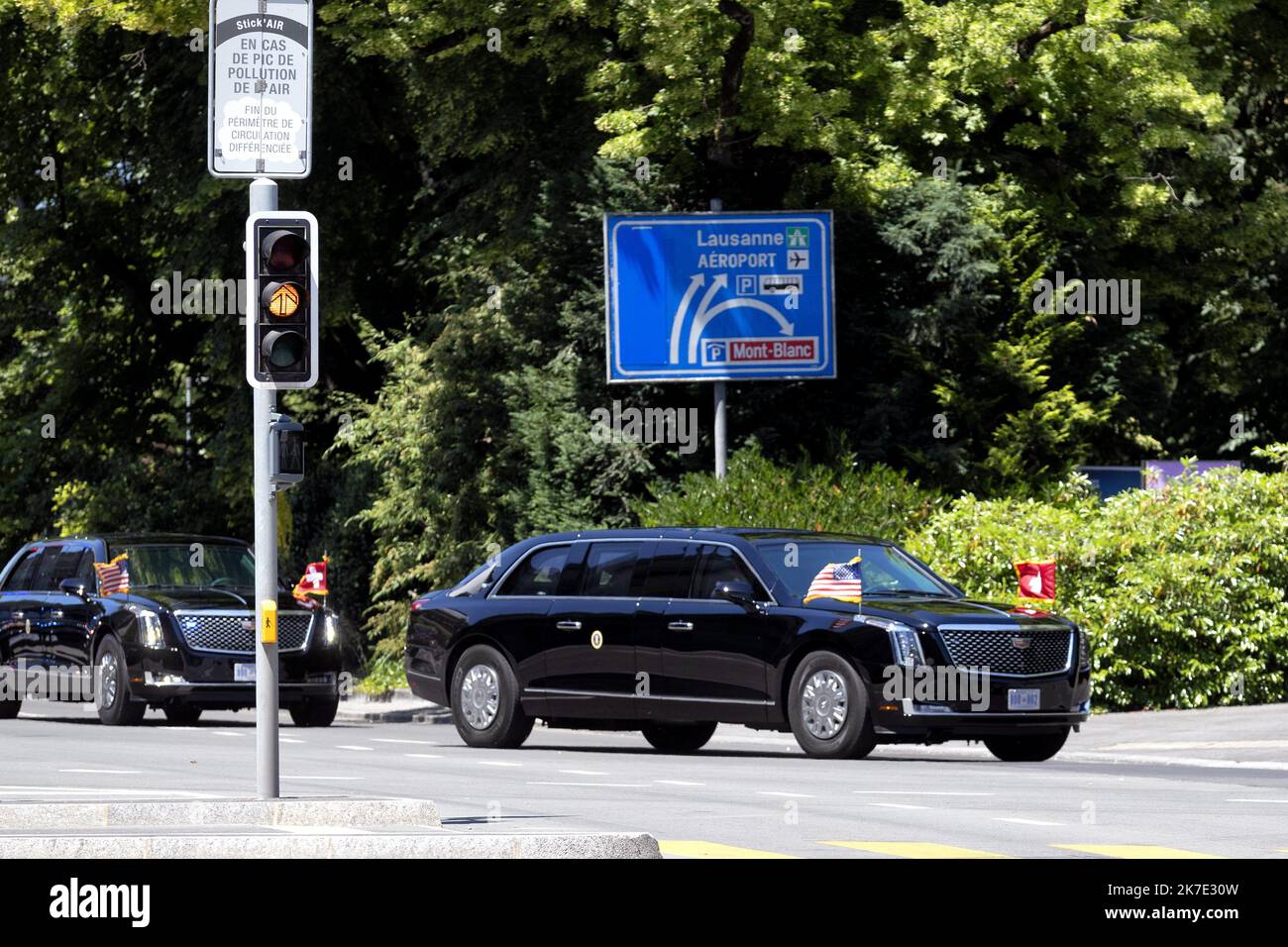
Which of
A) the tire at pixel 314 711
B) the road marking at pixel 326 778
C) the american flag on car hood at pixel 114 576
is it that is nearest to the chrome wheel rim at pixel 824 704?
the road marking at pixel 326 778

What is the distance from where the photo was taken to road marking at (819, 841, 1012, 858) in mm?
11312

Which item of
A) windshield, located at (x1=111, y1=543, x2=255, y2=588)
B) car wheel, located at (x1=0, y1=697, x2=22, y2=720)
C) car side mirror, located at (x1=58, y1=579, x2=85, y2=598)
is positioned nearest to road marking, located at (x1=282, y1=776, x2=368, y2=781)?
windshield, located at (x1=111, y1=543, x2=255, y2=588)

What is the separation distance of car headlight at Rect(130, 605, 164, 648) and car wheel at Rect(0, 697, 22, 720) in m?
3.57

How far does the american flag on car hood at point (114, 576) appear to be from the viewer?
2448cm

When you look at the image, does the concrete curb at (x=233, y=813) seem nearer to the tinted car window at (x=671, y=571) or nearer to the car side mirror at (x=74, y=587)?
the tinted car window at (x=671, y=571)

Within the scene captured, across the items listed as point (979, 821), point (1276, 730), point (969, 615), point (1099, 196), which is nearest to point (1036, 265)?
point (1099, 196)

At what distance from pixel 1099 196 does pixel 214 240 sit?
12792 mm

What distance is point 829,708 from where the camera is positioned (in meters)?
18.8

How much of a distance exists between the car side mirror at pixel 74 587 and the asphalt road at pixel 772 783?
1.41 meters

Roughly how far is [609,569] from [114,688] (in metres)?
6.31

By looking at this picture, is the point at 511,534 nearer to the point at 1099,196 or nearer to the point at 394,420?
the point at 394,420

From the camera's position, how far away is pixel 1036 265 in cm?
3212

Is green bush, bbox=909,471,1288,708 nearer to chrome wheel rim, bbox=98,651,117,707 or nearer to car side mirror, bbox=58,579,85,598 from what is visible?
chrome wheel rim, bbox=98,651,117,707

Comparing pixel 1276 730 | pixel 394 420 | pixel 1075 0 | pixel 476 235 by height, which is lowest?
pixel 1276 730
